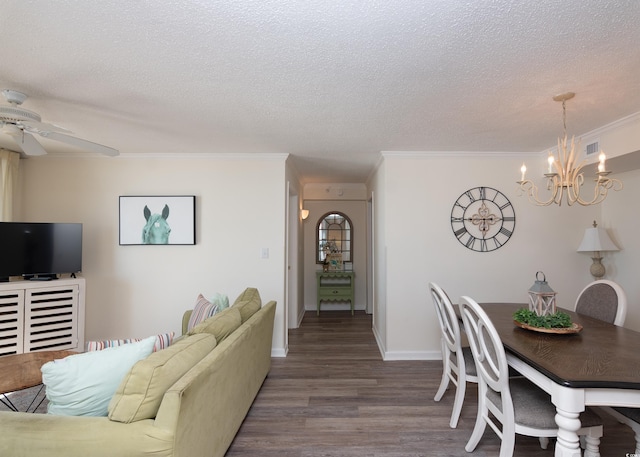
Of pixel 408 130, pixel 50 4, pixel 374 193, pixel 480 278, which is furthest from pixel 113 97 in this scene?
pixel 480 278

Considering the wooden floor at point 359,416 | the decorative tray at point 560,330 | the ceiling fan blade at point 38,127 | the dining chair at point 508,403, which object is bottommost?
the wooden floor at point 359,416

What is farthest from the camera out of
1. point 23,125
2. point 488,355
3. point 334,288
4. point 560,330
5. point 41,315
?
point 334,288

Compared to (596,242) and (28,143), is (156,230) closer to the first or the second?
(28,143)

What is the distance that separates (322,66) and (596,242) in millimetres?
3469

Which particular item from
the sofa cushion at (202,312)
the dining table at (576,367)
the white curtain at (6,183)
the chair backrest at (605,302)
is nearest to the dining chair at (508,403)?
the dining table at (576,367)

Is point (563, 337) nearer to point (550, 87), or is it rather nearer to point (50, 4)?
point (550, 87)

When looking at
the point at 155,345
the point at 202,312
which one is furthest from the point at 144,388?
the point at 202,312

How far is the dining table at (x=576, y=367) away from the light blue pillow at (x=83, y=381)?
6.37 feet

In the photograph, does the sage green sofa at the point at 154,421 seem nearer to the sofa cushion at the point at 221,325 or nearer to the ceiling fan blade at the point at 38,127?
the sofa cushion at the point at 221,325

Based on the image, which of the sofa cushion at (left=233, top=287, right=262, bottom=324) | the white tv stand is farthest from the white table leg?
the white tv stand

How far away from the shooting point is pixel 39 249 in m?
3.32

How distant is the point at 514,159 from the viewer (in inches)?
150

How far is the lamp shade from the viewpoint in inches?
137

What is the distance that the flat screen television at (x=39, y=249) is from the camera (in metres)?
3.17
